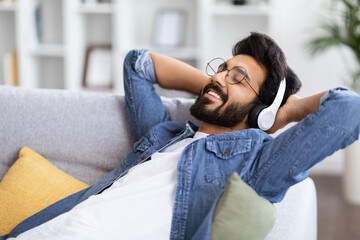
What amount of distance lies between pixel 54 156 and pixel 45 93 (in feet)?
0.77

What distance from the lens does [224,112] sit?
1.43 metres

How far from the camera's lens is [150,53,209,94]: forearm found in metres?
1.66

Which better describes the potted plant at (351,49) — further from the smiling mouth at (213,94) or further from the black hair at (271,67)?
the smiling mouth at (213,94)

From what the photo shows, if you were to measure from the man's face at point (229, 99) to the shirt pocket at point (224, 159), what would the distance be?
0.14 m

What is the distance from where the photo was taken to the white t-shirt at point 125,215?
3.98ft

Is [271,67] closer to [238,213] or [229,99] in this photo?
[229,99]

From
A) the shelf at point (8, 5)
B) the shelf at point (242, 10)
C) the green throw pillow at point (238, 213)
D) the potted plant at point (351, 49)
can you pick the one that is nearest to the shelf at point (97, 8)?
the shelf at point (8, 5)

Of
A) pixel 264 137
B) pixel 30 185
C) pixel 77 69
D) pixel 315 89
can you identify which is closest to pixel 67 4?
pixel 77 69

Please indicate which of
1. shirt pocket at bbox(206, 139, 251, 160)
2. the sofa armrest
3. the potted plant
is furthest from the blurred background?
shirt pocket at bbox(206, 139, 251, 160)

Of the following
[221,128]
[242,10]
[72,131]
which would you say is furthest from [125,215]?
[242,10]

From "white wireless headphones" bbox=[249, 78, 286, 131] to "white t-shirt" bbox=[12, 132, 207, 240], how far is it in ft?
0.89

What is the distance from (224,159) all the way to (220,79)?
0.28 m

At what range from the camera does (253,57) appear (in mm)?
1484

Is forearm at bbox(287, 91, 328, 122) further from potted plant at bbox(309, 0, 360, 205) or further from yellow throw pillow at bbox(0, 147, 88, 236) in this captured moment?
potted plant at bbox(309, 0, 360, 205)
